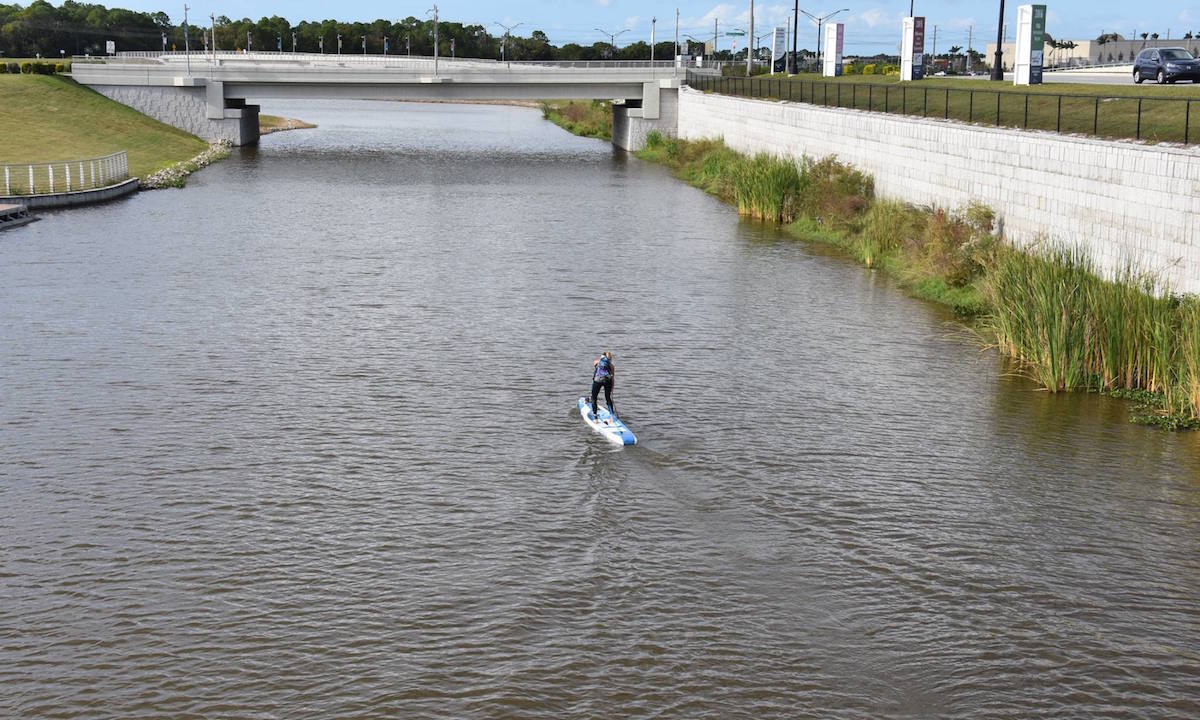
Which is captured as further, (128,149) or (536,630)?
(128,149)

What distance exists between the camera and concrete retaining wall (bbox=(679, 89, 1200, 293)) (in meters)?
28.2

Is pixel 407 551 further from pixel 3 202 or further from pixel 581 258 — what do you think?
pixel 3 202

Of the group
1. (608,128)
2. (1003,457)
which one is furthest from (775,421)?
(608,128)

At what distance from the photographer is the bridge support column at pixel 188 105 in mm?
92625

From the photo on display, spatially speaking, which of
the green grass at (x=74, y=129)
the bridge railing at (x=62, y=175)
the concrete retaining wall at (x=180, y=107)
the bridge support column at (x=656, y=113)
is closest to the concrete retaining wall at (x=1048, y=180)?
the bridge railing at (x=62, y=175)

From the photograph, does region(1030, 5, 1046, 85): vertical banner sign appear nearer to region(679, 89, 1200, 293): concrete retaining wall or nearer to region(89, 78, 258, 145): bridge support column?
region(679, 89, 1200, 293): concrete retaining wall

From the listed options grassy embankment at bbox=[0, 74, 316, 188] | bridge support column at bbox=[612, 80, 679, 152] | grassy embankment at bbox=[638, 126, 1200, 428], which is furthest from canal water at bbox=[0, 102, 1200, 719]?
bridge support column at bbox=[612, 80, 679, 152]

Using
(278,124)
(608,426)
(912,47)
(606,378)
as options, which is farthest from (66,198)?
(278,124)

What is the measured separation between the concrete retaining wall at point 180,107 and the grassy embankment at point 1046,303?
5866cm

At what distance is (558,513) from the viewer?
63.8ft

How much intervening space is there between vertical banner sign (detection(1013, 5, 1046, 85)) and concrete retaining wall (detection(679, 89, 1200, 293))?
27.4 ft

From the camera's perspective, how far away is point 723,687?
14531 millimetres

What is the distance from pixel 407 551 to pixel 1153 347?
51.8ft

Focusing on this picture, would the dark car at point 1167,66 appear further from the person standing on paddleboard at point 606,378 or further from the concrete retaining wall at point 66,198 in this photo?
the concrete retaining wall at point 66,198
